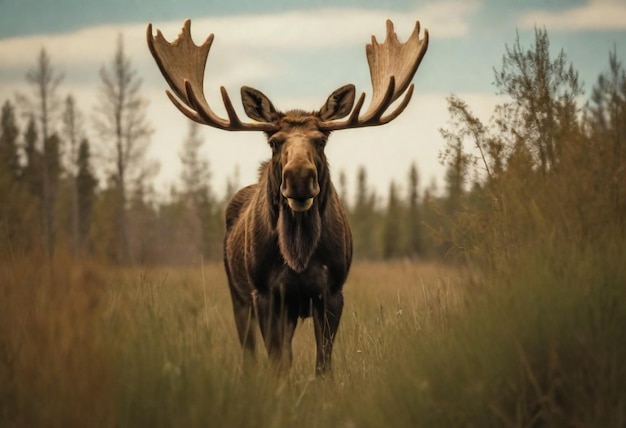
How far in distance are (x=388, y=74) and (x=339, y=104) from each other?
0.99m

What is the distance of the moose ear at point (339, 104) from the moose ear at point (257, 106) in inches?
16.7

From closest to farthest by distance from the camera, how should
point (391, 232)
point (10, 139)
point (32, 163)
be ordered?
point (10, 139), point (32, 163), point (391, 232)

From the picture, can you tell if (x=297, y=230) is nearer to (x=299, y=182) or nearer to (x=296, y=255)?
(x=296, y=255)

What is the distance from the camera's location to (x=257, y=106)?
20.8 feet

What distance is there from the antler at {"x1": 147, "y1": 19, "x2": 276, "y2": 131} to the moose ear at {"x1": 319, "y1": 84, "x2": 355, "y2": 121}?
601 millimetres

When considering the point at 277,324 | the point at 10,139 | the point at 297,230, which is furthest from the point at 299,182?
the point at 10,139

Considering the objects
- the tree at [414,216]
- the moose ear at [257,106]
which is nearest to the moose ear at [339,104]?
the moose ear at [257,106]

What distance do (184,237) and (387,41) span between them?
119 ft

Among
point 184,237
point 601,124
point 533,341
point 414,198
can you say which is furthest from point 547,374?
point 414,198

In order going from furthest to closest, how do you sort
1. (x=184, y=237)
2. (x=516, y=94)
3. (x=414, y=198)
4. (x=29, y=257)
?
(x=414, y=198) → (x=184, y=237) → (x=516, y=94) → (x=29, y=257)

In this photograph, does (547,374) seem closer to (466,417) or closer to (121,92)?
(466,417)

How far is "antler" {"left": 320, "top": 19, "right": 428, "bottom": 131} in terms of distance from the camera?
6.30m

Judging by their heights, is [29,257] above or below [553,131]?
below

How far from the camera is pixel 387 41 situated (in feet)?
24.1
